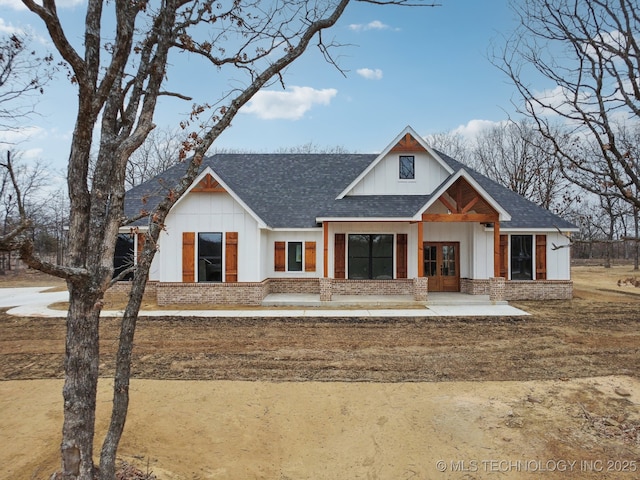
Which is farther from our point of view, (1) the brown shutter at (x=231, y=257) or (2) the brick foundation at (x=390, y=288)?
(2) the brick foundation at (x=390, y=288)

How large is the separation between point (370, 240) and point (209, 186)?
→ 6.97m

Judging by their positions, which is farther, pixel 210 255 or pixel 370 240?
pixel 370 240

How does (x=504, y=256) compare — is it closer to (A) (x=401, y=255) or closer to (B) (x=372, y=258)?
(A) (x=401, y=255)

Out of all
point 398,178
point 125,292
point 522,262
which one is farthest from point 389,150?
point 125,292

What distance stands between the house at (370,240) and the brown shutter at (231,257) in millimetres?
38

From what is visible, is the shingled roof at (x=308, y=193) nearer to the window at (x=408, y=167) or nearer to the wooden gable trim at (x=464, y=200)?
the window at (x=408, y=167)

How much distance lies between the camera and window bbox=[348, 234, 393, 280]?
16750 millimetres

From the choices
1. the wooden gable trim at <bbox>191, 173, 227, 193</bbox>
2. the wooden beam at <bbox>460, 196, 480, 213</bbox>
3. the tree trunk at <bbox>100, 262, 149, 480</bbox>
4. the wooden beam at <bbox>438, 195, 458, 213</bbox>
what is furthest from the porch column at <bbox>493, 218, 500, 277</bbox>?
the tree trunk at <bbox>100, 262, 149, 480</bbox>

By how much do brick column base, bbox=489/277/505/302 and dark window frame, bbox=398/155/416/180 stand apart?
540 centimetres

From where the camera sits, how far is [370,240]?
16781mm

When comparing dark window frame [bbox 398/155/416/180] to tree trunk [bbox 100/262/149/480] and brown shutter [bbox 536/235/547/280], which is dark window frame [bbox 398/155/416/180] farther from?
tree trunk [bbox 100/262/149/480]

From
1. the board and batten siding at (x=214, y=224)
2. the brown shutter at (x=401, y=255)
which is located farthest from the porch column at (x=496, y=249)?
the board and batten siding at (x=214, y=224)

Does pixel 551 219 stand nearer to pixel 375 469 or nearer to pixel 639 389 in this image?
pixel 639 389

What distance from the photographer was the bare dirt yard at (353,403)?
4.71 m
